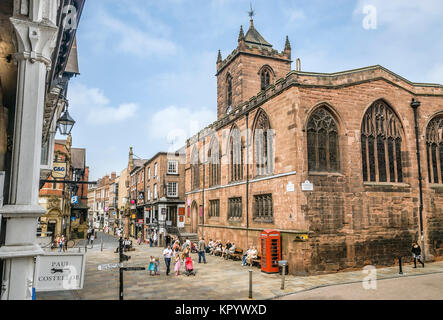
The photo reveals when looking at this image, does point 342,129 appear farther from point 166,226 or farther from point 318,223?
point 166,226

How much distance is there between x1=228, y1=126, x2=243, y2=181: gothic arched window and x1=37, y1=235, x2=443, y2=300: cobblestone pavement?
7.87m

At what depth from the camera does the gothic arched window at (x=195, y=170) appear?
33312mm

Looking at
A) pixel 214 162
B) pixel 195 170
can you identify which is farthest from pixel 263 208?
pixel 195 170

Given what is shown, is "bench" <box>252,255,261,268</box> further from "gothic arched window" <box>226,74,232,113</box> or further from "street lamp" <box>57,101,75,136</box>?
"gothic arched window" <box>226,74,232,113</box>

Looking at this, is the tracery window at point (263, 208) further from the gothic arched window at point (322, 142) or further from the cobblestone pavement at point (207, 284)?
the gothic arched window at point (322, 142)

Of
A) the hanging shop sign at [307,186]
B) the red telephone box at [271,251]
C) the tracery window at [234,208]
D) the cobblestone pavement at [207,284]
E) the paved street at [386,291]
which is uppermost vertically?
the hanging shop sign at [307,186]

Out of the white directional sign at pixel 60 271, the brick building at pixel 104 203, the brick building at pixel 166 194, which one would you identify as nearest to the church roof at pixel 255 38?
the brick building at pixel 166 194

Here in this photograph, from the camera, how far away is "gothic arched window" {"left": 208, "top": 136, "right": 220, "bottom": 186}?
2861 centimetres

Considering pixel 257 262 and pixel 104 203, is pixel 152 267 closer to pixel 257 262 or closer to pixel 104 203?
pixel 257 262

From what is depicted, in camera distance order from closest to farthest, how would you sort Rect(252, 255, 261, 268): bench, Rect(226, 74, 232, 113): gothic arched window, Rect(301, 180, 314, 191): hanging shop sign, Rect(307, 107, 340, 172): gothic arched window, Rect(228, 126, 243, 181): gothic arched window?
Rect(301, 180, 314, 191): hanging shop sign, Rect(307, 107, 340, 172): gothic arched window, Rect(252, 255, 261, 268): bench, Rect(228, 126, 243, 181): gothic arched window, Rect(226, 74, 232, 113): gothic arched window

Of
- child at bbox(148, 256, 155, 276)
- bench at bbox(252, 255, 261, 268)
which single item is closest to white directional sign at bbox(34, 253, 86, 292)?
child at bbox(148, 256, 155, 276)

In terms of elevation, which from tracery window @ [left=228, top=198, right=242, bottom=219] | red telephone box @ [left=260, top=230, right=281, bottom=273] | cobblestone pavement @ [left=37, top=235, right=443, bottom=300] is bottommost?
cobblestone pavement @ [left=37, top=235, right=443, bottom=300]

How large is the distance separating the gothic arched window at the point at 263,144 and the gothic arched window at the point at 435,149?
10.3 meters

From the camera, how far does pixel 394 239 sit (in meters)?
18.6
